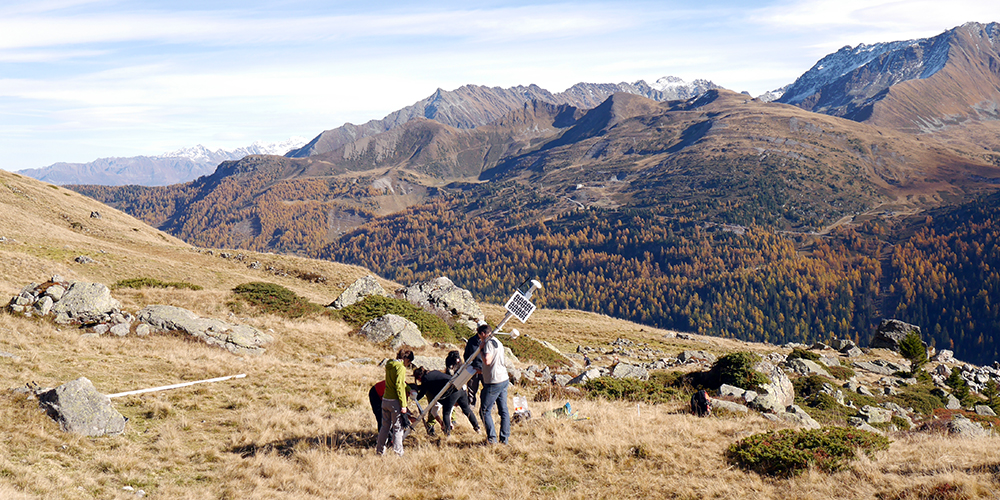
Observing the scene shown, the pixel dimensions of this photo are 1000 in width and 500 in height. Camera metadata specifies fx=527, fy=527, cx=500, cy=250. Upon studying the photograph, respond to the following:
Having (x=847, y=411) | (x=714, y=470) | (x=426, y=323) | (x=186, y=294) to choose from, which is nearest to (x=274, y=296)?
(x=186, y=294)

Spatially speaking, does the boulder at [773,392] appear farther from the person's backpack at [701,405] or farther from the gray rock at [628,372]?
the gray rock at [628,372]

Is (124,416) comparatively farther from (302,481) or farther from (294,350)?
(294,350)

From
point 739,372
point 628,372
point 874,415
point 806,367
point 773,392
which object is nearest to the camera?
point 773,392

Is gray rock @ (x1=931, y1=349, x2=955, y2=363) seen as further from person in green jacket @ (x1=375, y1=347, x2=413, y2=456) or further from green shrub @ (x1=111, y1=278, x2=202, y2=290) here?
green shrub @ (x1=111, y1=278, x2=202, y2=290)

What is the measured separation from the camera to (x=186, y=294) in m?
34.4

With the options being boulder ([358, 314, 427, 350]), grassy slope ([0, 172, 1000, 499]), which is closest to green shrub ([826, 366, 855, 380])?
grassy slope ([0, 172, 1000, 499])

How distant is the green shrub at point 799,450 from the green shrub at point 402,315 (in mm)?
23830

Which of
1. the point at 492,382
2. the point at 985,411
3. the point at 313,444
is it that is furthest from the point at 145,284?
the point at 985,411

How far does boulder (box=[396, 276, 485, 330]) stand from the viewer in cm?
4194

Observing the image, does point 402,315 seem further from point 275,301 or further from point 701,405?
point 701,405

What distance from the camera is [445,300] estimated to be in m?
42.8

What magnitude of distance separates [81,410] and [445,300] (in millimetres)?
30446

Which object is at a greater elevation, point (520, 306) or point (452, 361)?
point (520, 306)

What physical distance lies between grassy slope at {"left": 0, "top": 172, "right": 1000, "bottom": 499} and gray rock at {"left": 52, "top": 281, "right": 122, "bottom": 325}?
115 centimetres
